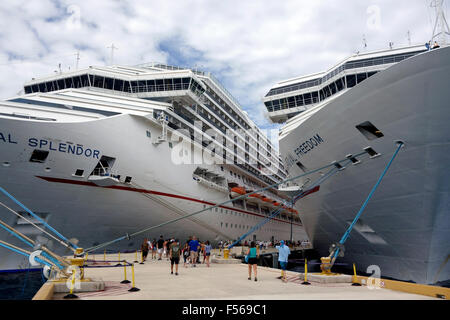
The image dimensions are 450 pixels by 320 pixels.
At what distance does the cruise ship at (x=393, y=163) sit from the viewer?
8.95 m

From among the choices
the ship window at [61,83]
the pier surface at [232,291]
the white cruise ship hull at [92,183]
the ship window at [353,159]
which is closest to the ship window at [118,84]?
the ship window at [61,83]

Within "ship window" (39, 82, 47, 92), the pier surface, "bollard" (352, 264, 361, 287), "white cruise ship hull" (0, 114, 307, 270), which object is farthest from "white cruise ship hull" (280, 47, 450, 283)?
"ship window" (39, 82, 47, 92)

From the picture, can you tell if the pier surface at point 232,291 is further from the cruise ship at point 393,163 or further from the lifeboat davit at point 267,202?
the lifeboat davit at point 267,202

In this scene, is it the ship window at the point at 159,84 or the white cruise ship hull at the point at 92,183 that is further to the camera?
the ship window at the point at 159,84

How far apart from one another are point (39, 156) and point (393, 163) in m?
13.2

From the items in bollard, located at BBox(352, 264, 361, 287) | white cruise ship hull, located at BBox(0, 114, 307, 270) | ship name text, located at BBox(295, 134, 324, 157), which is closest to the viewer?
bollard, located at BBox(352, 264, 361, 287)

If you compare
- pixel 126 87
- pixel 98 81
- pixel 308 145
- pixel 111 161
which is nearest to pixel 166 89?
pixel 126 87

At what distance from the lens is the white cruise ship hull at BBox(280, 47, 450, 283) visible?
8.91 m

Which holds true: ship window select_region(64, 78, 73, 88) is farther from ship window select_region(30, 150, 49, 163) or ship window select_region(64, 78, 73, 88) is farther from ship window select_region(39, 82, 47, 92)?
ship window select_region(30, 150, 49, 163)

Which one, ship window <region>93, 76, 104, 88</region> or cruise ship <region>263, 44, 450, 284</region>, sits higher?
ship window <region>93, 76, 104, 88</region>

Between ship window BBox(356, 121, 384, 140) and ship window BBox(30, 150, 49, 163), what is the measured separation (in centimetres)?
1200

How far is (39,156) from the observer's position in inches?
518

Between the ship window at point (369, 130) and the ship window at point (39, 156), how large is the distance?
1200 centimetres
